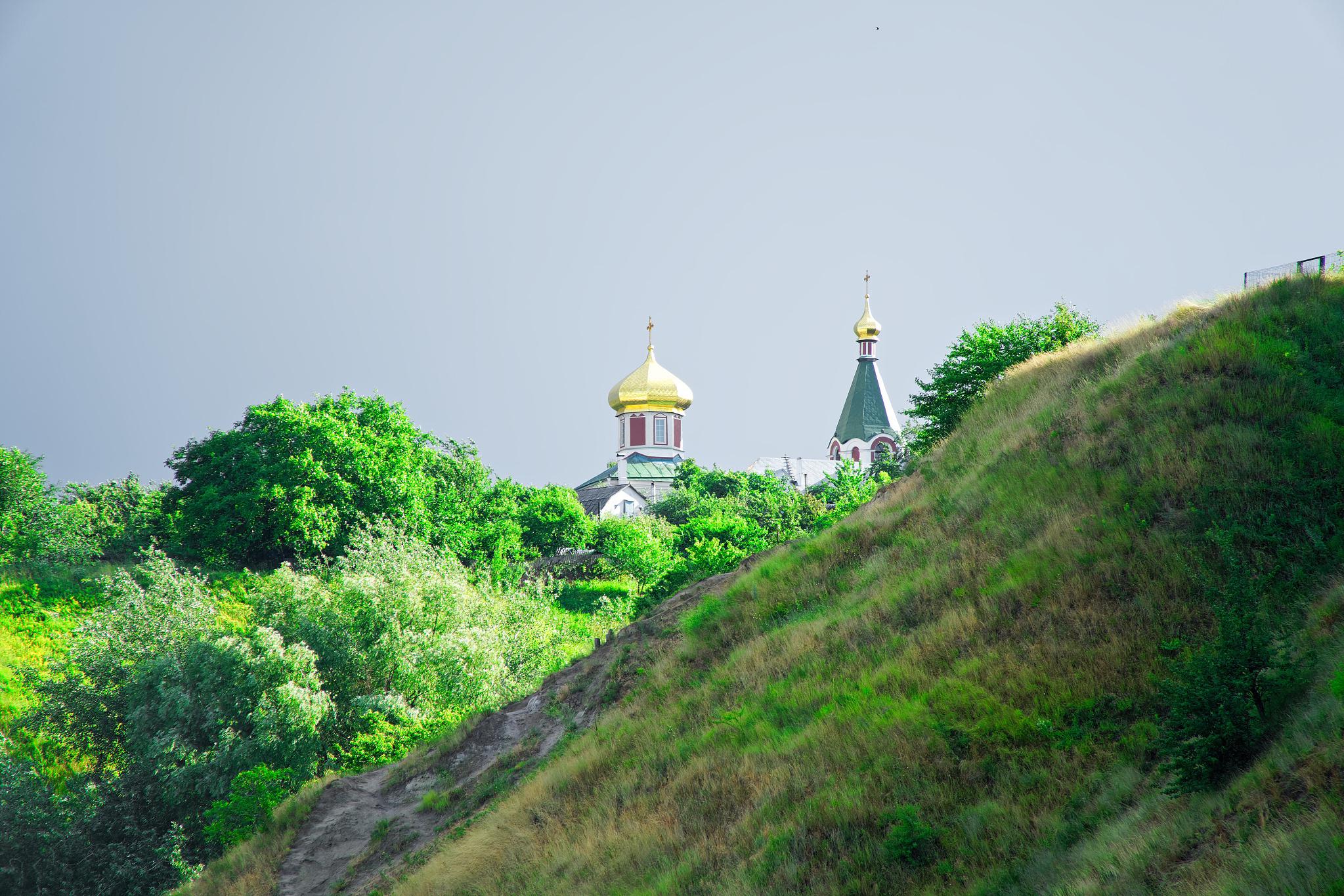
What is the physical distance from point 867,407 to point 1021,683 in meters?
91.6

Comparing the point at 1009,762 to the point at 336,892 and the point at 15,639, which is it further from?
the point at 15,639

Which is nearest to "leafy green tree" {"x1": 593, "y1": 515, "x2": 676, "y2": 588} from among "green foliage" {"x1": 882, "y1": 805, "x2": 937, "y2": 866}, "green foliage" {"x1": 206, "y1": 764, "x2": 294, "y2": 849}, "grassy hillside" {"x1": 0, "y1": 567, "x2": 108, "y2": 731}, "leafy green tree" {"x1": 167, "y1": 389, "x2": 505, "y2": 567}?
"leafy green tree" {"x1": 167, "y1": 389, "x2": 505, "y2": 567}

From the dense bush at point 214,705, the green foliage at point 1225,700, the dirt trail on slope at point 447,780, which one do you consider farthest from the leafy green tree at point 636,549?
the green foliage at point 1225,700

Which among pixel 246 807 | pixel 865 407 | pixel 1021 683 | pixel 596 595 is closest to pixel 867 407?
pixel 865 407

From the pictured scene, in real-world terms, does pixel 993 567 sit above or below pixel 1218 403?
below

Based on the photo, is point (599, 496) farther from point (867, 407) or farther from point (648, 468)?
point (867, 407)

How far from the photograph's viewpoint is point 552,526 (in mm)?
58094

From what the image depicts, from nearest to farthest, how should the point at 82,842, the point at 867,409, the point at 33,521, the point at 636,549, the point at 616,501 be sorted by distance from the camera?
1. the point at 82,842
2. the point at 33,521
3. the point at 636,549
4. the point at 616,501
5. the point at 867,409

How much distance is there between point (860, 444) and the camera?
9750cm

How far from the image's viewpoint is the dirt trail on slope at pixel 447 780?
15602 millimetres

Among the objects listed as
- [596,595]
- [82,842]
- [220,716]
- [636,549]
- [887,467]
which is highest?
[887,467]

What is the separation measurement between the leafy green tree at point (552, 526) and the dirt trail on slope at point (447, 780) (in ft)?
125

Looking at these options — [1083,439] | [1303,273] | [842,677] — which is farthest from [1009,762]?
[1303,273]

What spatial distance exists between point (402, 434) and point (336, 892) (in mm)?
32129
